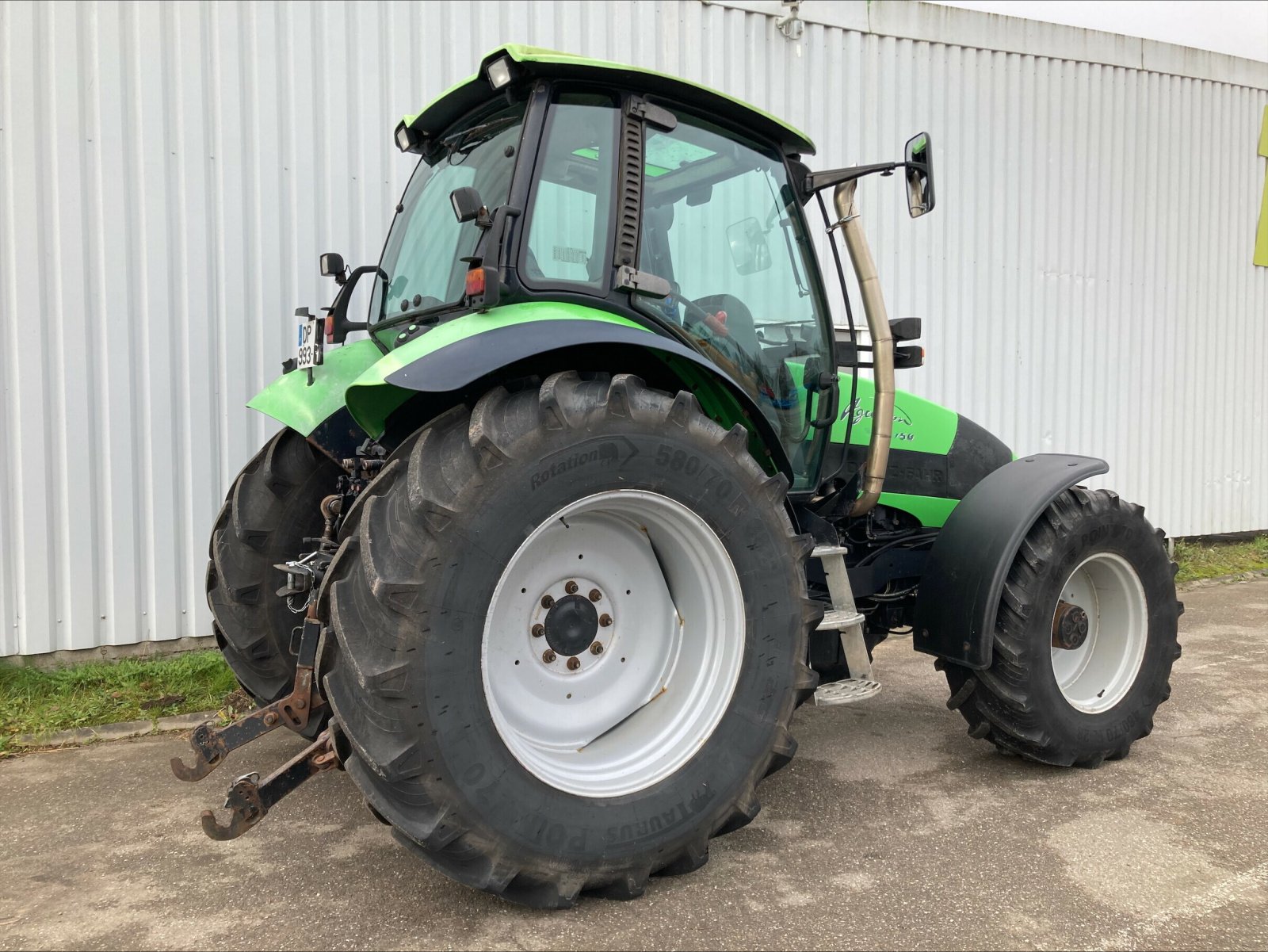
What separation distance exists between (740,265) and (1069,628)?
72.3 inches

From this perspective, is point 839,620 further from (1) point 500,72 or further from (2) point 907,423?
(1) point 500,72

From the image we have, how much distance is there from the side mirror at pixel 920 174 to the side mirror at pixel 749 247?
51 centimetres

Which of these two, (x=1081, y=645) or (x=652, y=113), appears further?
(x=1081, y=645)

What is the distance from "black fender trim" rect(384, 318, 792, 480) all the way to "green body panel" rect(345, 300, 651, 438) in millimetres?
33

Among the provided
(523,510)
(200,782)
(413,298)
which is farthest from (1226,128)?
(200,782)

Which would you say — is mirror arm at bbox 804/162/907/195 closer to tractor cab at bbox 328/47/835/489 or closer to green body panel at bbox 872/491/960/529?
tractor cab at bbox 328/47/835/489

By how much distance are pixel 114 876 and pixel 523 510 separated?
161 cm

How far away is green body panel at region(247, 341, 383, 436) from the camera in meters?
2.98

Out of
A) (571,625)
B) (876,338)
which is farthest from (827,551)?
(571,625)

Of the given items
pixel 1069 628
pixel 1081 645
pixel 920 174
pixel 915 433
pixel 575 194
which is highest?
pixel 920 174

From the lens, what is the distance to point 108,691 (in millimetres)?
4188

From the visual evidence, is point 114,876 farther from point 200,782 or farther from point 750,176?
point 750,176

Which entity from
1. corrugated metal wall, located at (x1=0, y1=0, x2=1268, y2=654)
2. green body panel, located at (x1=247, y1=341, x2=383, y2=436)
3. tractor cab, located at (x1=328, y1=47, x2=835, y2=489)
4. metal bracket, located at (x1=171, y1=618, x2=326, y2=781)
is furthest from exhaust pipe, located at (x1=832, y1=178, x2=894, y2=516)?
corrugated metal wall, located at (x1=0, y1=0, x2=1268, y2=654)

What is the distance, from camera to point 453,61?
16.5 ft
